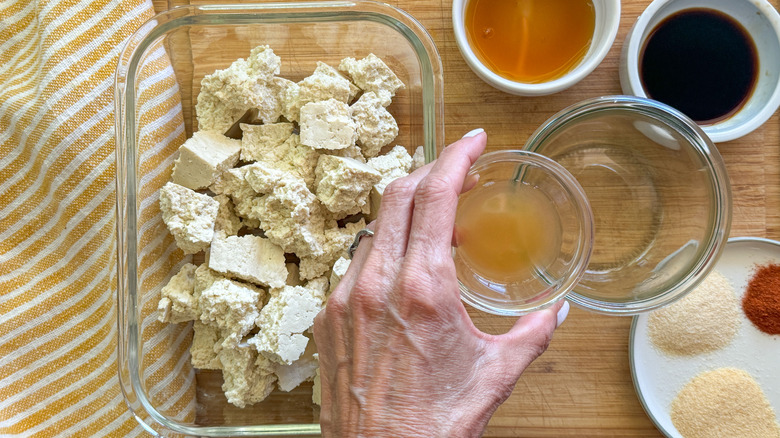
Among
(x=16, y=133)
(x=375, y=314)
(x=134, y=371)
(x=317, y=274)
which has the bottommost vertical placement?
(x=134, y=371)

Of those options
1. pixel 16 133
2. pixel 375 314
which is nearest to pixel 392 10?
pixel 375 314

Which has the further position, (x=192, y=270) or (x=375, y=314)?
(x=192, y=270)

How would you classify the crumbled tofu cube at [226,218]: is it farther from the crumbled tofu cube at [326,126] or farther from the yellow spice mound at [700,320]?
the yellow spice mound at [700,320]

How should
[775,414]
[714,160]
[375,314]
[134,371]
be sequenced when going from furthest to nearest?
1. [775,414]
2. [134,371]
3. [714,160]
4. [375,314]

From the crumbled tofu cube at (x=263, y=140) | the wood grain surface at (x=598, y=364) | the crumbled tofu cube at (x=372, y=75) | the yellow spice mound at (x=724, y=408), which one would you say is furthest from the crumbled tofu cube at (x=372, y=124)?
the yellow spice mound at (x=724, y=408)

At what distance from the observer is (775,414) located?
1289mm

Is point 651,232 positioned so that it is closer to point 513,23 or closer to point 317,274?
point 513,23

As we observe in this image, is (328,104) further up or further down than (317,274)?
further up

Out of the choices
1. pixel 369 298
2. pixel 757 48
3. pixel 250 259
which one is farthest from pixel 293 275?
pixel 757 48

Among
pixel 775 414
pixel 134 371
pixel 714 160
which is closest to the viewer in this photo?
pixel 714 160

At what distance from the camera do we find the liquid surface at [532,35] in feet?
4.03

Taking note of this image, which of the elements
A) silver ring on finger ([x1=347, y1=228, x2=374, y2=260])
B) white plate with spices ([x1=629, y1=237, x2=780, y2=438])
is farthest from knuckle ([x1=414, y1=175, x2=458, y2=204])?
white plate with spices ([x1=629, y1=237, x2=780, y2=438])

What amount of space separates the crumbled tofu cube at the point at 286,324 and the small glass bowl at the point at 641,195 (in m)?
0.51

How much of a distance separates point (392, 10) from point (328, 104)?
256mm
